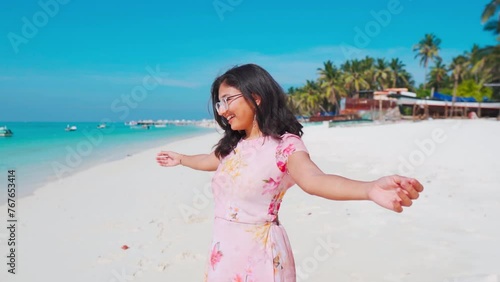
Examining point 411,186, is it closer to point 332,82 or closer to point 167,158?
point 167,158

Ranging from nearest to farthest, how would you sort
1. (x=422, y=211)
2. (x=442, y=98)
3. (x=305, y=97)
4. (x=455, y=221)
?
(x=455, y=221) → (x=422, y=211) → (x=442, y=98) → (x=305, y=97)

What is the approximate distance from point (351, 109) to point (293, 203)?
52732mm

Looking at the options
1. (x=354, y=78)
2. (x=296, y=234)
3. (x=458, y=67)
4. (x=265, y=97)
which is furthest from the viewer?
(x=354, y=78)

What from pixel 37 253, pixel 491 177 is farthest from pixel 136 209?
pixel 491 177

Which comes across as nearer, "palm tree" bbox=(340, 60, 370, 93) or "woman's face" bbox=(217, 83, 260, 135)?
"woman's face" bbox=(217, 83, 260, 135)

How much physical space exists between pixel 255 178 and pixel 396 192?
0.65 m

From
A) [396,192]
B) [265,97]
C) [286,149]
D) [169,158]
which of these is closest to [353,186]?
[396,192]

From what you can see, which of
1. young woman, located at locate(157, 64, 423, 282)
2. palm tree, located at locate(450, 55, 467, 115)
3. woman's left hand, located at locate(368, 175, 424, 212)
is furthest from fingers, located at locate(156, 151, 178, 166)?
palm tree, located at locate(450, 55, 467, 115)

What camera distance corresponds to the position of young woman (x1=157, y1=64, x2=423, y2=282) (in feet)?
5.60

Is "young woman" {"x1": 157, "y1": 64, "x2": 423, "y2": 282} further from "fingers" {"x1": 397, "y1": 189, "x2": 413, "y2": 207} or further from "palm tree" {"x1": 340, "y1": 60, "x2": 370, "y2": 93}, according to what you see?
"palm tree" {"x1": 340, "y1": 60, "x2": 370, "y2": 93}

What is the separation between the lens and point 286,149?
170 cm

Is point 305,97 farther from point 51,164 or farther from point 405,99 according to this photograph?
point 51,164

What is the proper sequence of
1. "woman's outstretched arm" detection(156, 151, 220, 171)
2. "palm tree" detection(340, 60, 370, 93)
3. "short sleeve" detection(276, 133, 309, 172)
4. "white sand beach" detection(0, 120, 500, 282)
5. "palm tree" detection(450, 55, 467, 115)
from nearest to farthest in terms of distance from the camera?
"short sleeve" detection(276, 133, 309, 172) < "woman's outstretched arm" detection(156, 151, 220, 171) < "white sand beach" detection(0, 120, 500, 282) < "palm tree" detection(450, 55, 467, 115) < "palm tree" detection(340, 60, 370, 93)

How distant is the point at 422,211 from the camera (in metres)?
6.11
